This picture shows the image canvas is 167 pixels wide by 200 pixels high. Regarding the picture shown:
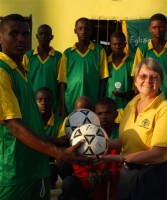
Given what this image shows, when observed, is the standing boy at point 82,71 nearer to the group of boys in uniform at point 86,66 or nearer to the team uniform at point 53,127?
the group of boys in uniform at point 86,66

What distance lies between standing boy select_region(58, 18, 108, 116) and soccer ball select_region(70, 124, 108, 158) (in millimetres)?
2966

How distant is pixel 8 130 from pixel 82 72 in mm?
3429

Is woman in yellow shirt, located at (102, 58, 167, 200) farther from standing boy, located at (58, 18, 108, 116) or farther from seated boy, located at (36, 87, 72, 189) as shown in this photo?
standing boy, located at (58, 18, 108, 116)

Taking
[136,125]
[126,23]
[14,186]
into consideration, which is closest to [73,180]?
[136,125]

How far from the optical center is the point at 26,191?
10.9 feet

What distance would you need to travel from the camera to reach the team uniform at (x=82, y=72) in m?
6.65

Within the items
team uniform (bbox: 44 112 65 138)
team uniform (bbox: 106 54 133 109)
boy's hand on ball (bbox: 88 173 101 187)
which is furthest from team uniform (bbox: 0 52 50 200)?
team uniform (bbox: 106 54 133 109)

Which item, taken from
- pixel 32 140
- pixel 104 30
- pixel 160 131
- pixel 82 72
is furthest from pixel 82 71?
pixel 32 140

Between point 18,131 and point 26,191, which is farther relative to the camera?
point 26,191

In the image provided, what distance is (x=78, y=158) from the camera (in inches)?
129

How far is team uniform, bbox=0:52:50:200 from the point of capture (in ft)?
10.5

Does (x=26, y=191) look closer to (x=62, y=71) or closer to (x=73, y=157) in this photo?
(x=73, y=157)

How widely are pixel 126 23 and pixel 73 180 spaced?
4256 millimetres

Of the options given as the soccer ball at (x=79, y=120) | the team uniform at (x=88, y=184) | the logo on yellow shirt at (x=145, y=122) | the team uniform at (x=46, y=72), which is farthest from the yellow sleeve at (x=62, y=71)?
the logo on yellow shirt at (x=145, y=122)
